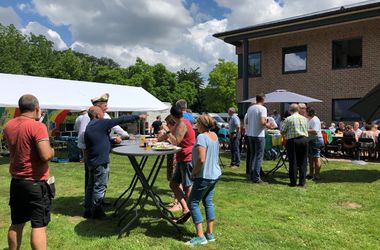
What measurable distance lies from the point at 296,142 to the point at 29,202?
5.45 metres

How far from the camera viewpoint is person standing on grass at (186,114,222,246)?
422 centimetres

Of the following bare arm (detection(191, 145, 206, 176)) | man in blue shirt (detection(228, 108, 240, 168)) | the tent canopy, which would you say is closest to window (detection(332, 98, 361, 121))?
man in blue shirt (detection(228, 108, 240, 168))

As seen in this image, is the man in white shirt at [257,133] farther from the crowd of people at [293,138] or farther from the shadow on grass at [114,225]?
the shadow on grass at [114,225]

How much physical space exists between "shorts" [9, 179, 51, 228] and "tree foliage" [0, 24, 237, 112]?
4388 cm

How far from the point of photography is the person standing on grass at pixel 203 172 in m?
4.22

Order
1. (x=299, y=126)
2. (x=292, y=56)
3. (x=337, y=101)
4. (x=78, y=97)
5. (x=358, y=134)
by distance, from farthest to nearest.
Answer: (x=292, y=56)
(x=337, y=101)
(x=78, y=97)
(x=358, y=134)
(x=299, y=126)

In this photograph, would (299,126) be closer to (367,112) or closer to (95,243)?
(367,112)

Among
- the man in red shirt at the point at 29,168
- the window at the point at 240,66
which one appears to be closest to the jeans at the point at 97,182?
the man in red shirt at the point at 29,168

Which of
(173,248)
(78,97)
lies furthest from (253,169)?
(78,97)

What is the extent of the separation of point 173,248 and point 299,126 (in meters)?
4.23

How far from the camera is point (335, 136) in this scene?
12703 millimetres

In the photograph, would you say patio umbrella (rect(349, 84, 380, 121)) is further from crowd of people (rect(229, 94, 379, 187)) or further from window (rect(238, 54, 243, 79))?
window (rect(238, 54, 243, 79))

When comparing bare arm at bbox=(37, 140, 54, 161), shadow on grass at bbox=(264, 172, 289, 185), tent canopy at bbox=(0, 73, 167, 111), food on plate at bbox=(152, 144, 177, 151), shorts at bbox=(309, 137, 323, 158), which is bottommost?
shadow on grass at bbox=(264, 172, 289, 185)

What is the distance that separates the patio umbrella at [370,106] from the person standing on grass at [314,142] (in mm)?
1828
